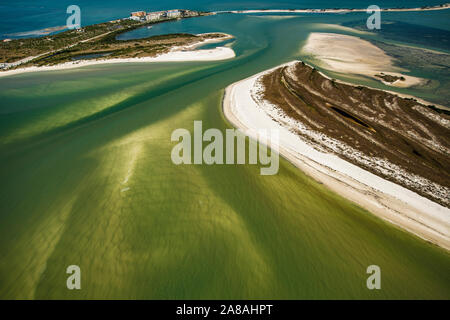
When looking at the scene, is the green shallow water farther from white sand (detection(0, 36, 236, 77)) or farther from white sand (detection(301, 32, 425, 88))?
white sand (detection(301, 32, 425, 88))

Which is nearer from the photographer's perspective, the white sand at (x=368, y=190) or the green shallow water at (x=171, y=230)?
the green shallow water at (x=171, y=230)

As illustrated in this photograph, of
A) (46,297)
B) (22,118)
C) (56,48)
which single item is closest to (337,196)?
(46,297)

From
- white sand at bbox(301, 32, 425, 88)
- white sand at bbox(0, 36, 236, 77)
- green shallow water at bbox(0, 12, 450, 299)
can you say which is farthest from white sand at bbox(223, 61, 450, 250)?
white sand at bbox(0, 36, 236, 77)

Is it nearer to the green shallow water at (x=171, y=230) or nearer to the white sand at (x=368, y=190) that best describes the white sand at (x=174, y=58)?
the green shallow water at (x=171, y=230)

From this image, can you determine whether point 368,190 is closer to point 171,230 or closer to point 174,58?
point 171,230

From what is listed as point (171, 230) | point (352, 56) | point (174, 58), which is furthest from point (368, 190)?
point (174, 58)

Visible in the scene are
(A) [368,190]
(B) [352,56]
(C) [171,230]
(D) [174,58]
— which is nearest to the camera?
(C) [171,230]

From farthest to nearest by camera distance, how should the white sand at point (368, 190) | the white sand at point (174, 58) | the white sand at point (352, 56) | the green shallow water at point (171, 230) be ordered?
the white sand at point (174, 58)
the white sand at point (352, 56)
the white sand at point (368, 190)
the green shallow water at point (171, 230)

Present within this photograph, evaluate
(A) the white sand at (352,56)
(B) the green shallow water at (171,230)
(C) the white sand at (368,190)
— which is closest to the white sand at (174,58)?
(A) the white sand at (352,56)
